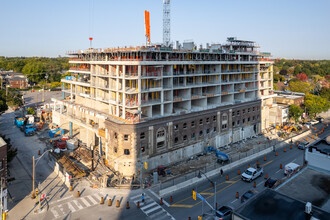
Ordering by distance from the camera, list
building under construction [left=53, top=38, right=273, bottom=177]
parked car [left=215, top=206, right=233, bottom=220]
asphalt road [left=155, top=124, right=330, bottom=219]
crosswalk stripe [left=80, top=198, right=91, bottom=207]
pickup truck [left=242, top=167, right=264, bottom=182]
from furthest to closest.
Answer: building under construction [left=53, top=38, right=273, bottom=177] < pickup truck [left=242, top=167, right=264, bottom=182] < crosswalk stripe [left=80, top=198, right=91, bottom=207] < asphalt road [left=155, top=124, right=330, bottom=219] < parked car [left=215, top=206, right=233, bottom=220]

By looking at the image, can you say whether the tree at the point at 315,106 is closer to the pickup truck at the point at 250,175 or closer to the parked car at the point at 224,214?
the pickup truck at the point at 250,175

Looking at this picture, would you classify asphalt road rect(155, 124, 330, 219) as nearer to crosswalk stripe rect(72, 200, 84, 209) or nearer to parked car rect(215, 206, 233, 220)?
parked car rect(215, 206, 233, 220)

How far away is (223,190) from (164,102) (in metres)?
19.6

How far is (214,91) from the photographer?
61.4 metres

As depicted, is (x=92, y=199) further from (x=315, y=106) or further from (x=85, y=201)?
(x=315, y=106)

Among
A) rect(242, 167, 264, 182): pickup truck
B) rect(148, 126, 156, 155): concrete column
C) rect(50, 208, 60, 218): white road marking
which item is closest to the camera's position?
rect(50, 208, 60, 218): white road marking

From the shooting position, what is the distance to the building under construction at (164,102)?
45.4 metres

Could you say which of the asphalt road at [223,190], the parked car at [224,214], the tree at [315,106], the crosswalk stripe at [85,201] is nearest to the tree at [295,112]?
the tree at [315,106]

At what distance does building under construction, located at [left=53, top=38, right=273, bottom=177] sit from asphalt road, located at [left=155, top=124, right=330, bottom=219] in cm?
1055

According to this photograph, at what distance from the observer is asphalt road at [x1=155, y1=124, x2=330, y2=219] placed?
34.5 meters

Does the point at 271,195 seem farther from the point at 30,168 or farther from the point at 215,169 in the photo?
the point at 30,168

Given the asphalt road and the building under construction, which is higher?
the building under construction

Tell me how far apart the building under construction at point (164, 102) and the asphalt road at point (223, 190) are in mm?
10549

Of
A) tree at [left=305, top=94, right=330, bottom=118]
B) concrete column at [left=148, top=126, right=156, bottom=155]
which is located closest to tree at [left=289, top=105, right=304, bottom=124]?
tree at [left=305, top=94, right=330, bottom=118]
